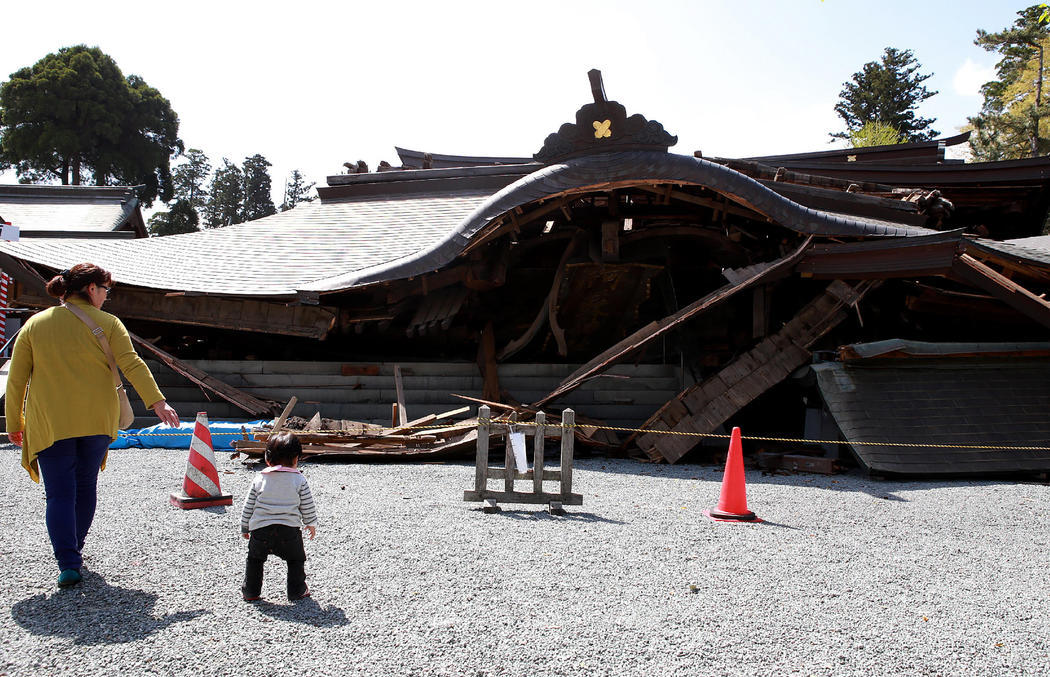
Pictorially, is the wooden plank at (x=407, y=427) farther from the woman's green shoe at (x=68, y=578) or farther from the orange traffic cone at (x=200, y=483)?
the woman's green shoe at (x=68, y=578)

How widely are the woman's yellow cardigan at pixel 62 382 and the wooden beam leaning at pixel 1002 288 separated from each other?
7803 millimetres

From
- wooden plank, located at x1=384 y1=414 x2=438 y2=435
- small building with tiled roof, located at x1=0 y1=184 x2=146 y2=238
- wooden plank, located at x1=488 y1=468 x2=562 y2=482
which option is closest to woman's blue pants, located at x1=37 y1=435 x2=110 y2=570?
wooden plank, located at x1=488 y1=468 x2=562 y2=482

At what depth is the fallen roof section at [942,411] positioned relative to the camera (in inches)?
286

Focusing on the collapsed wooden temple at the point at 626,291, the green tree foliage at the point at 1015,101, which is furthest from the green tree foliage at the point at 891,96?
the collapsed wooden temple at the point at 626,291

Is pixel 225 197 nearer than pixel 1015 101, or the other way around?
pixel 1015 101

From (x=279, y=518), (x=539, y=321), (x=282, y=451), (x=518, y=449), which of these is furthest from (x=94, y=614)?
(x=539, y=321)

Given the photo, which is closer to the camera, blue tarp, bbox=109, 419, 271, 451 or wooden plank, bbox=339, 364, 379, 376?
blue tarp, bbox=109, 419, 271, 451

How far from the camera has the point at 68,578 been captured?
3.39 metres

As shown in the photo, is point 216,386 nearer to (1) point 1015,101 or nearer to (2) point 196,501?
(2) point 196,501

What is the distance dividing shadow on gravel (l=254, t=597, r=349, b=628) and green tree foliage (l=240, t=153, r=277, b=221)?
46.9 metres

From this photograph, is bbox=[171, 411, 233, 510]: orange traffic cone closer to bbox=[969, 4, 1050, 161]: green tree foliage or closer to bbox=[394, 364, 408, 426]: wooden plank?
bbox=[394, 364, 408, 426]: wooden plank

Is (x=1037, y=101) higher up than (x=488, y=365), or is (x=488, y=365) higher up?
(x=1037, y=101)

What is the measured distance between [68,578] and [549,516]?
2.94 m

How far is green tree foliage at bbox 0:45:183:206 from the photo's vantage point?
115 feet
